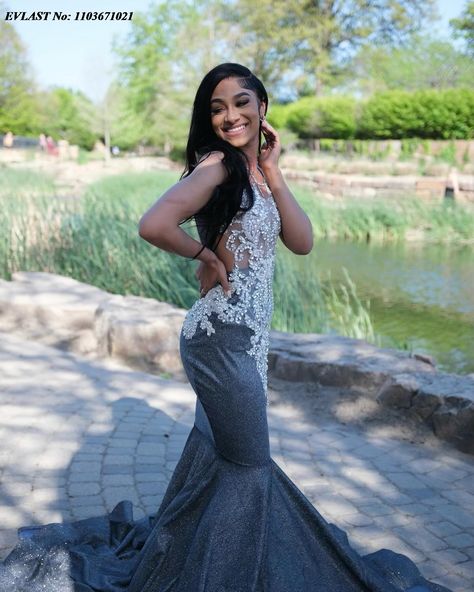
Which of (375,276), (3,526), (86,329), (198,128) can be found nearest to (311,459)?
(3,526)

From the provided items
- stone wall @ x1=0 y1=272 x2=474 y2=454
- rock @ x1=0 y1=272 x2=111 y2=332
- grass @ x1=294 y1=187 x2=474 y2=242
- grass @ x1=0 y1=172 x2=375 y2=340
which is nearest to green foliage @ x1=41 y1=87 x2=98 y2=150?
grass @ x1=294 y1=187 x2=474 y2=242

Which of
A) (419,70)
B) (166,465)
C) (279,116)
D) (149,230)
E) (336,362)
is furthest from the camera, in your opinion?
(419,70)

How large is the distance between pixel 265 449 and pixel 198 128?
41.9 inches

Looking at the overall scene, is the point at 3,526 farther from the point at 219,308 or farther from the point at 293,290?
the point at 293,290

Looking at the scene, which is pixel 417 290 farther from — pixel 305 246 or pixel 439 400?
pixel 305 246

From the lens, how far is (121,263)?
7.73 meters

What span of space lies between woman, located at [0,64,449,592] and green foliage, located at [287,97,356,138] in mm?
28179

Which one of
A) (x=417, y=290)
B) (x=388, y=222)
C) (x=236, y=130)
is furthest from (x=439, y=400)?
(x=388, y=222)

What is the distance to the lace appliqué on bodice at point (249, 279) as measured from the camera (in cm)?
223

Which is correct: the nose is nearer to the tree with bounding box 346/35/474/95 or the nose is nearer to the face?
the face

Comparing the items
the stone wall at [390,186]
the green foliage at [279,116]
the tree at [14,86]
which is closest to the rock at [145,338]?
the stone wall at [390,186]

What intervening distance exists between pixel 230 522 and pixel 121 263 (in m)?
5.77

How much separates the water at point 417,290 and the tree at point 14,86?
107ft

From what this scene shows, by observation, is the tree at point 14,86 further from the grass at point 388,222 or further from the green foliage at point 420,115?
the grass at point 388,222
